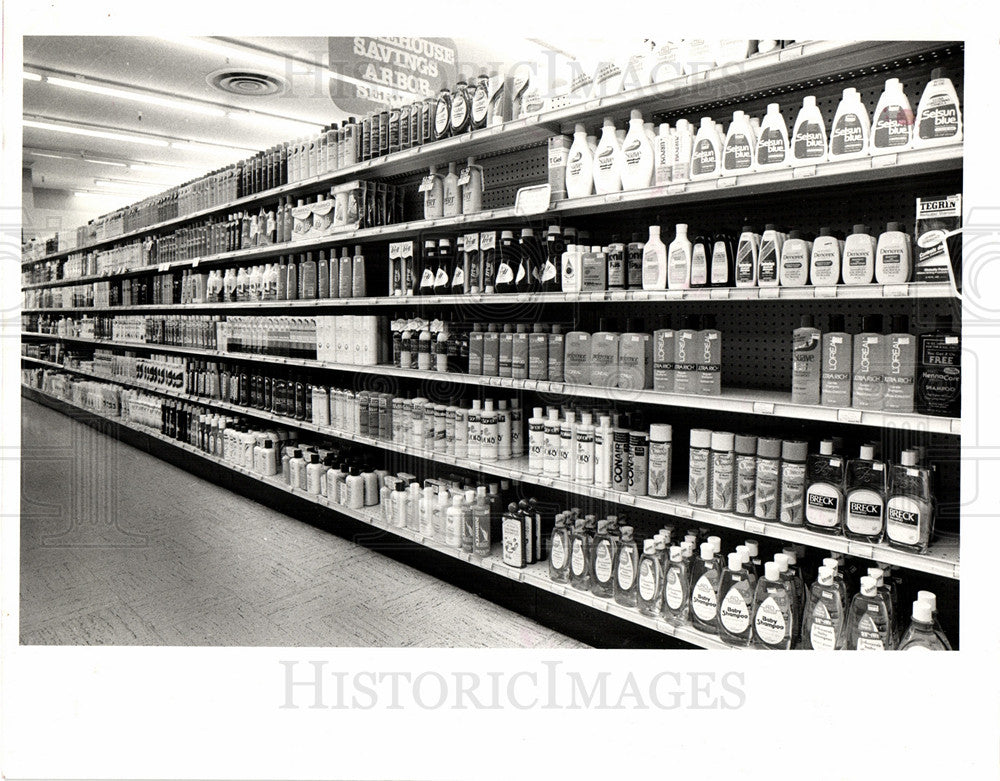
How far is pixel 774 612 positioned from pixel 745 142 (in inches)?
59.9

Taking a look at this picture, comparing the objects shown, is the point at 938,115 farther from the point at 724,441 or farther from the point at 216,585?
the point at 216,585

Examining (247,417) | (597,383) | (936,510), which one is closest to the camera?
(936,510)

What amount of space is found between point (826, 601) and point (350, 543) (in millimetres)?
2617

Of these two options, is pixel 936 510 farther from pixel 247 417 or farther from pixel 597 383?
pixel 247 417

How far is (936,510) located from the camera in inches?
77.4

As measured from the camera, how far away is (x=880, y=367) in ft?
6.12

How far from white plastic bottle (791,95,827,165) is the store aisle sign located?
1566mm

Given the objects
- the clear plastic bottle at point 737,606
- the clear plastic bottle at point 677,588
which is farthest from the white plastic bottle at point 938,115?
the clear plastic bottle at point 677,588

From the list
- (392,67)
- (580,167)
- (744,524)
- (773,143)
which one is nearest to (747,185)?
(773,143)

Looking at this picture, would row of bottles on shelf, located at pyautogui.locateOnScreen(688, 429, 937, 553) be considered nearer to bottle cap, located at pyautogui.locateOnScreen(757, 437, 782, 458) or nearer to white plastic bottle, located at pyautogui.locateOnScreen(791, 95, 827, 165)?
bottle cap, located at pyautogui.locateOnScreen(757, 437, 782, 458)

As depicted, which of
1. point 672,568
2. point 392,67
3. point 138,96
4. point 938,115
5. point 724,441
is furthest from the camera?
point 138,96

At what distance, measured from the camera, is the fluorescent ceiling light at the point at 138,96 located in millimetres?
6375

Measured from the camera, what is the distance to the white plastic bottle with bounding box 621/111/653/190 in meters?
2.30

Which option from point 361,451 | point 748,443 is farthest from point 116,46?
point 748,443
